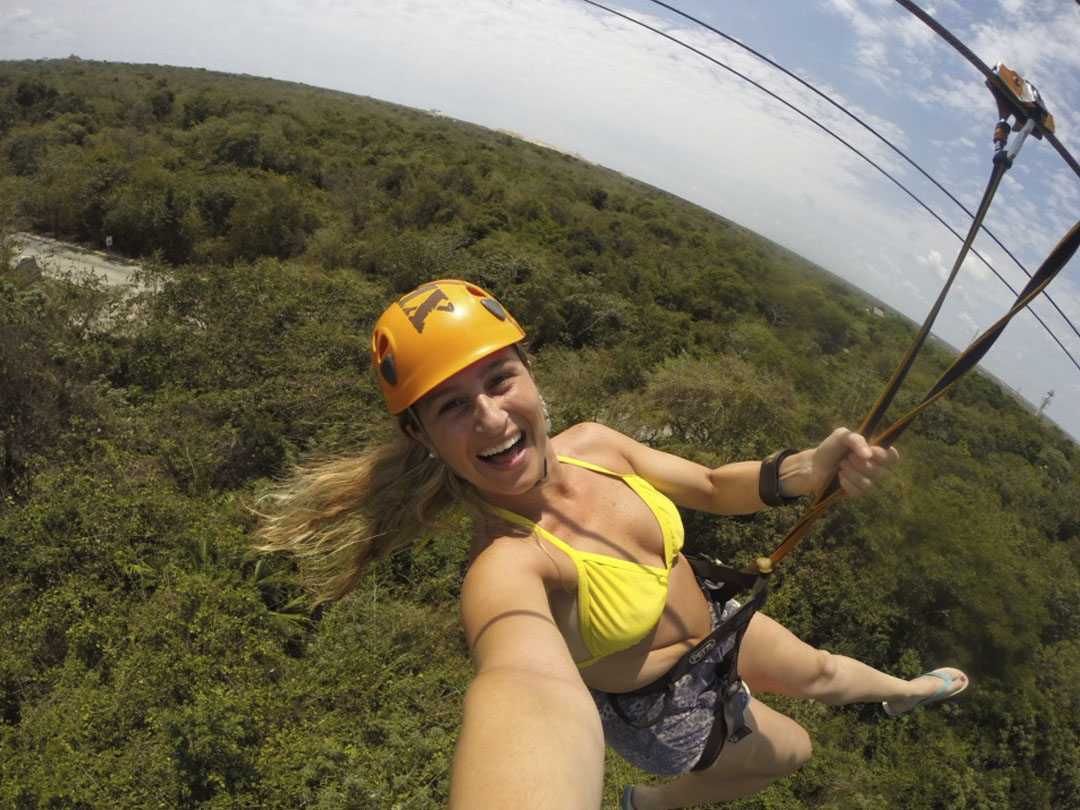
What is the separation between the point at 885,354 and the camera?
77.0 feet

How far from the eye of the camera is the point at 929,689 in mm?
3170

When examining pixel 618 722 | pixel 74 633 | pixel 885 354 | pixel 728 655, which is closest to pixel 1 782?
pixel 74 633

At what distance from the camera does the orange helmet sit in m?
2.07

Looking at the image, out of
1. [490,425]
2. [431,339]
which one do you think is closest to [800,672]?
[490,425]

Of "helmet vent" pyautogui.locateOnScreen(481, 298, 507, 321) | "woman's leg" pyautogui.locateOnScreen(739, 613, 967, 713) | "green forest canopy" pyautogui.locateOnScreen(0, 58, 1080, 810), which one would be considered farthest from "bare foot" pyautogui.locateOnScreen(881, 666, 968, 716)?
"green forest canopy" pyautogui.locateOnScreen(0, 58, 1080, 810)

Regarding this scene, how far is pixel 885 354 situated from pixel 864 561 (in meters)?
12.2

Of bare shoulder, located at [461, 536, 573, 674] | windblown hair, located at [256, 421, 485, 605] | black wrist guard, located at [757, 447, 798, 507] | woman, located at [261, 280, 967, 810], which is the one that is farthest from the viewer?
black wrist guard, located at [757, 447, 798, 507]

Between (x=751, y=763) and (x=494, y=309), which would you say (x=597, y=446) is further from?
(x=751, y=763)

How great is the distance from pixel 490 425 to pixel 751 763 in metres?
1.94

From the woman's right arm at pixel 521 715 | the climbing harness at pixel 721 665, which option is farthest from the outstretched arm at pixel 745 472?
the woman's right arm at pixel 521 715

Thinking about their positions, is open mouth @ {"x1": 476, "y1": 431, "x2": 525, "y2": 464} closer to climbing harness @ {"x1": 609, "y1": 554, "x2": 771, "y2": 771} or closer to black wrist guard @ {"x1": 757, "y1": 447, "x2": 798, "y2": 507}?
climbing harness @ {"x1": 609, "y1": 554, "x2": 771, "y2": 771}

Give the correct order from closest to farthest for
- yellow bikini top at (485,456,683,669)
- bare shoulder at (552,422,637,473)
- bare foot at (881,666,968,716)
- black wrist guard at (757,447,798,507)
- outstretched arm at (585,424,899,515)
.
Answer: yellow bikini top at (485,456,683,669) → outstretched arm at (585,424,899,515) → black wrist guard at (757,447,798,507) → bare shoulder at (552,422,637,473) → bare foot at (881,666,968,716)

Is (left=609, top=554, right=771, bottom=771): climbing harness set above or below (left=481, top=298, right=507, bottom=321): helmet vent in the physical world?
below

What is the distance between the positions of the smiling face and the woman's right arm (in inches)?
15.3
